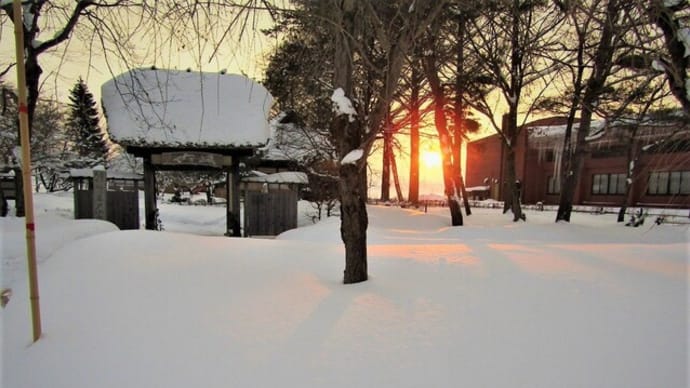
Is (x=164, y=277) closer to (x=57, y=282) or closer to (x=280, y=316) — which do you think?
(x=57, y=282)

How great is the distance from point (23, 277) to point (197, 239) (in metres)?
1.93

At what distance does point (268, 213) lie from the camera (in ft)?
34.9

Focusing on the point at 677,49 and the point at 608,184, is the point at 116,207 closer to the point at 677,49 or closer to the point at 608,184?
the point at 677,49

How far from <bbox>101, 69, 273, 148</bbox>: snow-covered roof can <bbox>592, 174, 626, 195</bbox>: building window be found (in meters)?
25.9

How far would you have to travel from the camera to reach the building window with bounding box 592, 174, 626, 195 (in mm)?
23750

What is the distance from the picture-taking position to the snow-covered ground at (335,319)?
2.14 meters

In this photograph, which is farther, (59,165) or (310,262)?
(59,165)

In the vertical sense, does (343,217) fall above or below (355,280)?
above

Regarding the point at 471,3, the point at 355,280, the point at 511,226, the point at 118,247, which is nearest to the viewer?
the point at 355,280

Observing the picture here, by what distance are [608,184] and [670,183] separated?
3.39 m

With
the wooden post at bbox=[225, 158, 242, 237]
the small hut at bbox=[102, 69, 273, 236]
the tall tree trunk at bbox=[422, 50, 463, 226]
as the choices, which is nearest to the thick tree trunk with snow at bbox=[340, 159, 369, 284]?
the small hut at bbox=[102, 69, 273, 236]

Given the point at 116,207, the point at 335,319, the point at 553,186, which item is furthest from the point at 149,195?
the point at 553,186

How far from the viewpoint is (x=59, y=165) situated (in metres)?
22.4

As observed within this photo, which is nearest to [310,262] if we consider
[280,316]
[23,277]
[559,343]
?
[280,316]
